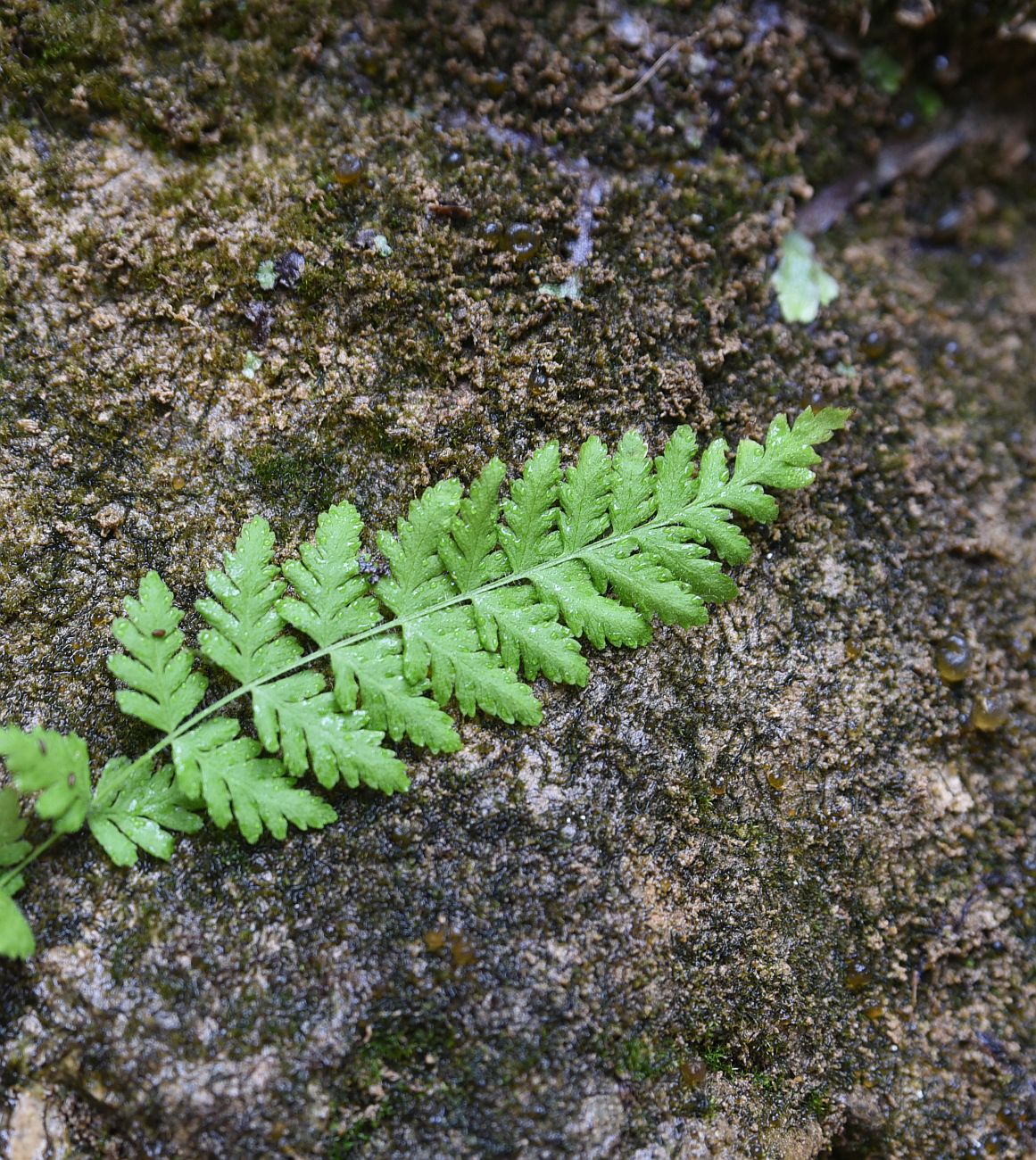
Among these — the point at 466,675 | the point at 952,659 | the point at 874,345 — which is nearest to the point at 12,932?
the point at 466,675

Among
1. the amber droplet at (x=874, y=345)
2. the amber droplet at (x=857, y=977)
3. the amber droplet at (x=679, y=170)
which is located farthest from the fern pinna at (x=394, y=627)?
the amber droplet at (x=857, y=977)

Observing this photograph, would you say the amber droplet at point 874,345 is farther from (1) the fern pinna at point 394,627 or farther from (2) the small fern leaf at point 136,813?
(2) the small fern leaf at point 136,813

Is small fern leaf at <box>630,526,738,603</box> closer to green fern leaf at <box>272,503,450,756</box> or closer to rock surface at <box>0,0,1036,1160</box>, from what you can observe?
rock surface at <box>0,0,1036,1160</box>

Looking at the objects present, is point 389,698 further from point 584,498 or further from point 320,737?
point 584,498

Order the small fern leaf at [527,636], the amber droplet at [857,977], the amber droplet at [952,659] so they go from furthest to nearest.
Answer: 1. the amber droplet at [952,659]
2. the amber droplet at [857,977]
3. the small fern leaf at [527,636]

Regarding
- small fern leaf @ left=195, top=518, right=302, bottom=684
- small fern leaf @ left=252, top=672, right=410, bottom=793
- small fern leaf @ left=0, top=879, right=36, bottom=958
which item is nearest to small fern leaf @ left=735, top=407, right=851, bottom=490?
small fern leaf @ left=252, top=672, right=410, bottom=793

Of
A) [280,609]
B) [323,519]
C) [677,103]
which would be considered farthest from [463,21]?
[280,609]
